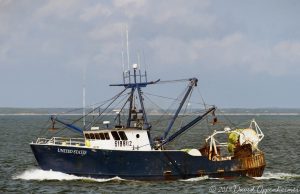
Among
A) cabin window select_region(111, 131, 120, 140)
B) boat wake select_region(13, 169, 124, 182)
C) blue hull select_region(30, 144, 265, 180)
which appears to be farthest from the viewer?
cabin window select_region(111, 131, 120, 140)

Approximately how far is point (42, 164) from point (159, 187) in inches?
351

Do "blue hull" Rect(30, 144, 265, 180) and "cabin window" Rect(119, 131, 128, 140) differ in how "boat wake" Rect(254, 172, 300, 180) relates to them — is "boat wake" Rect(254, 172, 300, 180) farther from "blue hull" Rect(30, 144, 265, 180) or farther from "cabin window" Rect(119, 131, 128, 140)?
"cabin window" Rect(119, 131, 128, 140)

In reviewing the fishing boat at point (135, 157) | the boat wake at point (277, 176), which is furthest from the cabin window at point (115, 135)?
the boat wake at point (277, 176)

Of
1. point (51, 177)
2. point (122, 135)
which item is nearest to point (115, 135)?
point (122, 135)

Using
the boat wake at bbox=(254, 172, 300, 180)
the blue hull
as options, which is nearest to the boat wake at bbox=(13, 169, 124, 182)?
the blue hull

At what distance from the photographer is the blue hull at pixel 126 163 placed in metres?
41.8

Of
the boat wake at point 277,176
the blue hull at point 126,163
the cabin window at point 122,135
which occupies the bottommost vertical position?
the boat wake at point 277,176

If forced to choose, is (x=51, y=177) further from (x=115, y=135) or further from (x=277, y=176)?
(x=277, y=176)

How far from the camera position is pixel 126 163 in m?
41.9

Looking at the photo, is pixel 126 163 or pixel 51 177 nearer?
pixel 126 163

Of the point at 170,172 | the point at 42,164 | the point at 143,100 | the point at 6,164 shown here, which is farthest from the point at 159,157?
the point at 6,164

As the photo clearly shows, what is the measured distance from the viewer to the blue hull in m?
41.8

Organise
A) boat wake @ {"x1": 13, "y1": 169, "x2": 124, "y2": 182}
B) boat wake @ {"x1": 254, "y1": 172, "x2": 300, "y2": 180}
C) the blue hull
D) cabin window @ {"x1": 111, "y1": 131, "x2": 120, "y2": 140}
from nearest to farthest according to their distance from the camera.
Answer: the blue hull < boat wake @ {"x1": 13, "y1": 169, "x2": 124, "y2": 182} < cabin window @ {"x1": 111, "y1": 131, "x2": 120, "y2": 140} < boat wake @ {"x1": 254, "y1": 172, "x2": 300, "y2": 180}

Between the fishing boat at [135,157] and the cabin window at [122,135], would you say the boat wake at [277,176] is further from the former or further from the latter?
the cabin window at [122,135]
